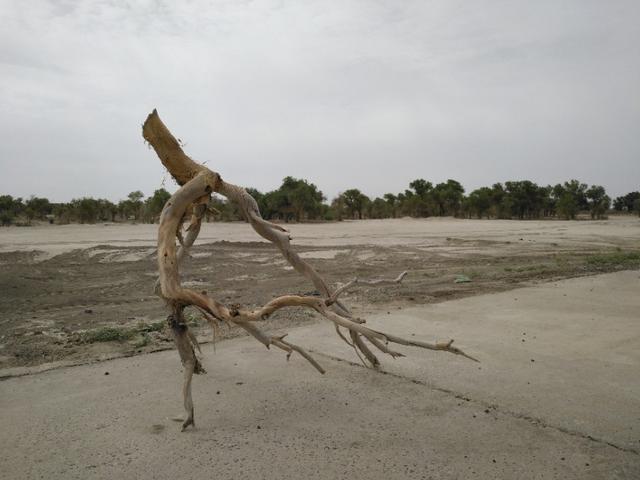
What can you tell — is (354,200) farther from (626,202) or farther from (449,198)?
(626,202)

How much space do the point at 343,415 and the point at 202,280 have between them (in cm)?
842

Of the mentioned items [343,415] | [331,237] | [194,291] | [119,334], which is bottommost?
[343,415]

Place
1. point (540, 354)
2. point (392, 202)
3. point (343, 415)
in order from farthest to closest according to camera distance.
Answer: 1. point (392, 202)
2. point (540, 354)
3. point (343, 415)

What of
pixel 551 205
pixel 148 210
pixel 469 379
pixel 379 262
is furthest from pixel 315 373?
pixel 551 205

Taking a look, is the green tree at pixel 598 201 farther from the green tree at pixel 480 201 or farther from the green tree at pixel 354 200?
the green tree at pixel 354 200

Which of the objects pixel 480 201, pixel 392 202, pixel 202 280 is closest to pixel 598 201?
pixel 480 201

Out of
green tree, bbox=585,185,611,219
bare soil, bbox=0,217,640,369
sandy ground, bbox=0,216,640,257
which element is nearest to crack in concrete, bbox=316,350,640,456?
bare soil, bbox=0,217,640,369

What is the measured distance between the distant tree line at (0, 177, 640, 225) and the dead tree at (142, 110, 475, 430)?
4072 cm

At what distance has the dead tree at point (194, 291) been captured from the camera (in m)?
3.55

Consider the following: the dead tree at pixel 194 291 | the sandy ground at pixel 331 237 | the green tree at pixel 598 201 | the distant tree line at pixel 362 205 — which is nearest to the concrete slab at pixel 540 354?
the dead tree at pixel 194 291

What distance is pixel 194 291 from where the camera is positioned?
367cm

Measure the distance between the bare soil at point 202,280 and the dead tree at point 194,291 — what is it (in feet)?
2.65

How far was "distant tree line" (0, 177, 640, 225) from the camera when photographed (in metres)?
48.9

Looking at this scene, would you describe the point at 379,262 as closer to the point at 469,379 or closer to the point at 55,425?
the point at 469,379
